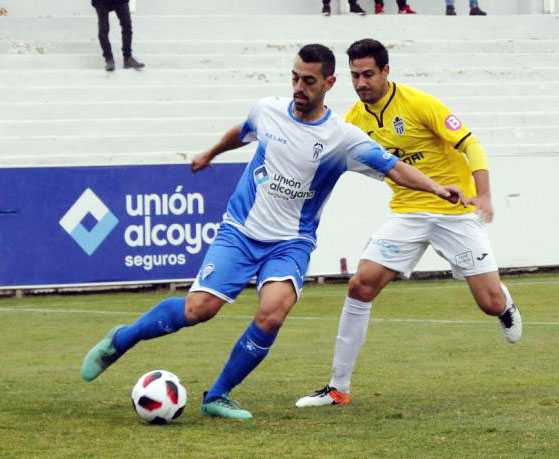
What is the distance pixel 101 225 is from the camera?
54.1 ft

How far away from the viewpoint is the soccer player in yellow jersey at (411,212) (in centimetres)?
833

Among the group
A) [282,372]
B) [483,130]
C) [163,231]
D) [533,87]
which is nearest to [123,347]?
[282,372]

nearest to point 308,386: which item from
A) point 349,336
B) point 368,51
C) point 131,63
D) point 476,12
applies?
point 349,336

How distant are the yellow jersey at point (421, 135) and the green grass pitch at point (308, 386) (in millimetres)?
1232

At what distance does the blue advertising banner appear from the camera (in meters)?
16.3

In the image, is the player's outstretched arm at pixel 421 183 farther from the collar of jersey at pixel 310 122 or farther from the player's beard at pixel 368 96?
the player's beard at pixel 368 96

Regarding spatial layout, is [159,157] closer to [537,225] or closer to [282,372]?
[537,225]

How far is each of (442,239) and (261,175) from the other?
1.77 m

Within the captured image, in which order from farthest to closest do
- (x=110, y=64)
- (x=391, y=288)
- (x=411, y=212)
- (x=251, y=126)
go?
(x=110, y=64) → (x=391, y=288) → (x=411, y=212) → (x=251, y=126)

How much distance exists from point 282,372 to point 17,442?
343cm

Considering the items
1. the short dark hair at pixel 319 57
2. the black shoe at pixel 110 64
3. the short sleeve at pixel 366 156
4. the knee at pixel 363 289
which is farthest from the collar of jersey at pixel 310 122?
the black shoe at pixel 110 64

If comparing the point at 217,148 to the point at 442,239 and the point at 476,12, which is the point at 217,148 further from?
the point at 476,12

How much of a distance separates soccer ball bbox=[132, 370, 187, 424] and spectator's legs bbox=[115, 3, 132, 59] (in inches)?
555

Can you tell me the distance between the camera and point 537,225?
18.0 meters
